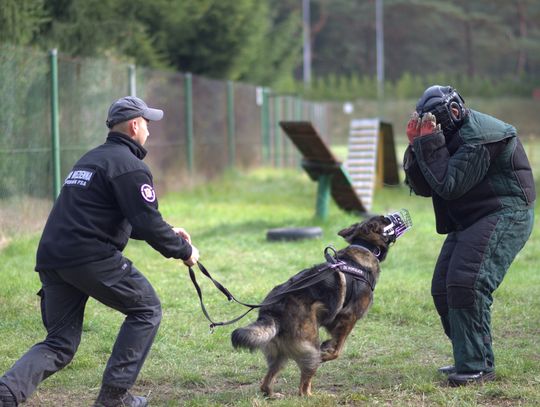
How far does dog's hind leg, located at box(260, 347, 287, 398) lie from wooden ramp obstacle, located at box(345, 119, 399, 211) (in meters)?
8.32

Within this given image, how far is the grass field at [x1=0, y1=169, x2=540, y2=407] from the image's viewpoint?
524 centimetres

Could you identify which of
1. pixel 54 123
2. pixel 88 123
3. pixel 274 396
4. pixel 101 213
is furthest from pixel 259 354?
pixel 88 123

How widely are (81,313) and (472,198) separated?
254 cm

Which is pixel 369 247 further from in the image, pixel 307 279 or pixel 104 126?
pixel 104 126

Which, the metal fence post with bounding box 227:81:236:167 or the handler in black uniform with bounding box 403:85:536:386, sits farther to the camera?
the metal fence post with bounding box 227:81:236:167

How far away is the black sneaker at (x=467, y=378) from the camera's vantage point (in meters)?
5.25

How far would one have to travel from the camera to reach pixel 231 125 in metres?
20.8

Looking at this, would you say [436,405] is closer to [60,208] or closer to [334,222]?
[60,208]

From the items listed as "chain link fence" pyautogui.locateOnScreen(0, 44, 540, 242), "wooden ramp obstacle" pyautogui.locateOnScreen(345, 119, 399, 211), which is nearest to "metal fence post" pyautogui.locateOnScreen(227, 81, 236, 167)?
"chain link fence" pyautogui.locateOnScreen(0, 44, 540, 242)

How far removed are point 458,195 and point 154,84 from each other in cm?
1111

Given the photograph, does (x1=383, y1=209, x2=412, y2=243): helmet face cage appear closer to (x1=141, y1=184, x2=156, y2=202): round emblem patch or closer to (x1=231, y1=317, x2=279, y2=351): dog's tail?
(x1=231, y1=317, x2=279, y2=351): dog's tail

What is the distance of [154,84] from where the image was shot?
1554cm

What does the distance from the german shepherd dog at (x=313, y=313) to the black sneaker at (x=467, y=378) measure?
27.9 inches

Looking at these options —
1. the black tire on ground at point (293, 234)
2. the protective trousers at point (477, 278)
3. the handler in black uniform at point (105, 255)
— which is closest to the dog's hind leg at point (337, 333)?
the protective trousers at point (477, 278)
